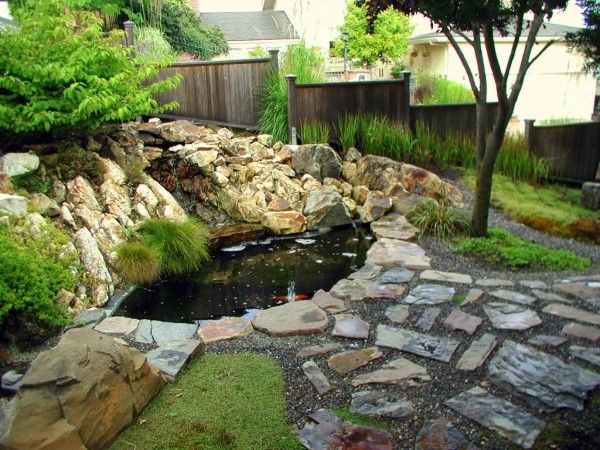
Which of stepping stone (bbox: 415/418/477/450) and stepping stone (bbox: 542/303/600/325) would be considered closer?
stepping stone (bbox: 415/418/477/450)

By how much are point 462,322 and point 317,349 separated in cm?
115

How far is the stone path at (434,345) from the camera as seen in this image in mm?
2887

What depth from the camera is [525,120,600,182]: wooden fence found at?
832 centimetres

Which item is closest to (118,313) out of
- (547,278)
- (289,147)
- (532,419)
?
(532,419)

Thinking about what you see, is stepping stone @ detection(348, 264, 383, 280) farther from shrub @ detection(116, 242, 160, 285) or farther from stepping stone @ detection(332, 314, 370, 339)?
shrub @ detection(116, 242, 160, 285)

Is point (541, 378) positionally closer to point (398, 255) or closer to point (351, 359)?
point (351, 359)

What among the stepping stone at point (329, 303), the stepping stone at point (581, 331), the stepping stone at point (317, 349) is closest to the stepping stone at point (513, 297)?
the stepping stone at point (581, 331)

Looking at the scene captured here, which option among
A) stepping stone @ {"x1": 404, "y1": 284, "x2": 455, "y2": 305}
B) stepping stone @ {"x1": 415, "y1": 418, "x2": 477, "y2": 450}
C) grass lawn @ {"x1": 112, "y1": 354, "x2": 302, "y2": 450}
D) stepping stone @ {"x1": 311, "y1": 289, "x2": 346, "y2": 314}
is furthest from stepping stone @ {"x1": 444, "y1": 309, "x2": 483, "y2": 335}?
grass lawn @ {"x1": 112, "y1": 354, "x2": 302, "y2": 450}

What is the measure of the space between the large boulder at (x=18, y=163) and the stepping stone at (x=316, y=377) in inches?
162

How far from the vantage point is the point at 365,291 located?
4789 mm

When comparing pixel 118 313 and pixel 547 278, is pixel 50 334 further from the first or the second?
pixel 547 278

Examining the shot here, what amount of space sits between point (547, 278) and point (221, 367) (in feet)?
10.3

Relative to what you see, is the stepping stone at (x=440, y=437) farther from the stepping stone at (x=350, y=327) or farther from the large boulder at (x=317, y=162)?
the large boulder at (x=317, y=162)

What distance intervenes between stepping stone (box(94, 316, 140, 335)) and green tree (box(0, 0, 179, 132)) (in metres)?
2.64
